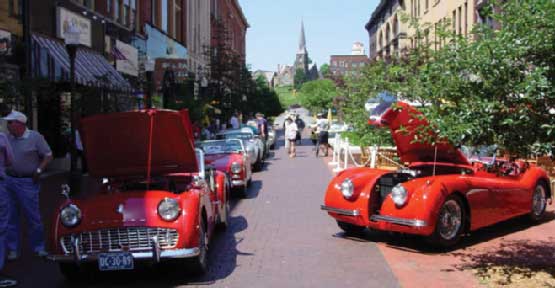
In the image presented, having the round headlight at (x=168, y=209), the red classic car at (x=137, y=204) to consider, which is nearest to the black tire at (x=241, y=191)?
the red classic car at (x=137, y=204)

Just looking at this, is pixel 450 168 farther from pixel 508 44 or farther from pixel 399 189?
pixel 508 44

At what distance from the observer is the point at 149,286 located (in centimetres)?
696

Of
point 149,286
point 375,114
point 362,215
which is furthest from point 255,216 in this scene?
point 149,286

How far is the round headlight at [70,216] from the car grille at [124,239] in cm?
14

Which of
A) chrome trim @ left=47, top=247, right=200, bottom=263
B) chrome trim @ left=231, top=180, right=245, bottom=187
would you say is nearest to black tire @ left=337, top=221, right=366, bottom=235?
chrome trim @ left=47, top=247, right=200, bottom=263

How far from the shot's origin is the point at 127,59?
26500 mm

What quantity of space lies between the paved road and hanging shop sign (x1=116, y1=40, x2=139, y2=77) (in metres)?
14.4

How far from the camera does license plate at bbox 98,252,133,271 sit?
6.61 meters

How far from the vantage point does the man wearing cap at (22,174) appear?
7809 millimetres

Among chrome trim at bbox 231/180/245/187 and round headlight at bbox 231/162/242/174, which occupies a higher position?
round headlight at bbox 231/162/242/174

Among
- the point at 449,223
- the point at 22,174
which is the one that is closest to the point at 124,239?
the point at 22,174

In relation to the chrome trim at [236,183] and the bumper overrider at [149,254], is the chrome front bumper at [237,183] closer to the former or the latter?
the chrome trim at [236,183]

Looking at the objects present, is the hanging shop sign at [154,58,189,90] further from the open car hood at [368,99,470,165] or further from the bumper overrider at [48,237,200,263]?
the bumper overrider at [48,237,200,263]

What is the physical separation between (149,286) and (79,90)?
9070 millimetres
